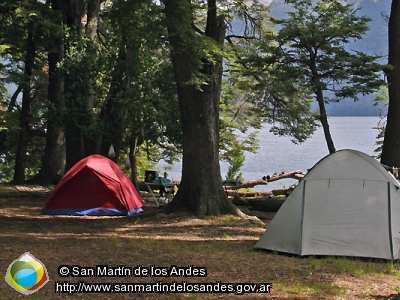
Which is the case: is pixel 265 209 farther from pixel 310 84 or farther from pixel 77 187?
pixel 77 187

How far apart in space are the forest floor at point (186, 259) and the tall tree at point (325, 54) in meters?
5.32

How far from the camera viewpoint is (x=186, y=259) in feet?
25.1

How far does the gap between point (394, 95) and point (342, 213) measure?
731 centimetres

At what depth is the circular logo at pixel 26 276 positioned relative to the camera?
5.85 meters

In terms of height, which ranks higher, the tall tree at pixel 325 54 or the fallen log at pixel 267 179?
the tall tree at pixel 325 54

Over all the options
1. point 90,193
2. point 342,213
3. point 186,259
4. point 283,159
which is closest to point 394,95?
point 342,213

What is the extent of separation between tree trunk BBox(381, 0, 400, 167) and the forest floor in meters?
4.74

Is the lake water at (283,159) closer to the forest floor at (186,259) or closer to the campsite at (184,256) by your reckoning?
the campsite at (184,256)

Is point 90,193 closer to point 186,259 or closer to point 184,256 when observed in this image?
point 184,256

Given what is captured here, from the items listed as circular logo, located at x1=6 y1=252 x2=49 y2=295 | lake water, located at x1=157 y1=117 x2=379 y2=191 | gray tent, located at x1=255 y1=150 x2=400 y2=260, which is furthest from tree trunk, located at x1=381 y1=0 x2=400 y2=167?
circular logo, located at x1=6 y1=252 x2=49 y2=295

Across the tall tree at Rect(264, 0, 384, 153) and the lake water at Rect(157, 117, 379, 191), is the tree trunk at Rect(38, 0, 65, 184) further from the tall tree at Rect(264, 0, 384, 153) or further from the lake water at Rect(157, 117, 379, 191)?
the lake water at Rect(157, 117, 379, 191)

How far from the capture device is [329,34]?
47.9 ft

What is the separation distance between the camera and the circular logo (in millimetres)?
5852

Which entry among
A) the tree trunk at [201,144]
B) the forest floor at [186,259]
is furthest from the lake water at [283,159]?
the forest floor at [186,259]
